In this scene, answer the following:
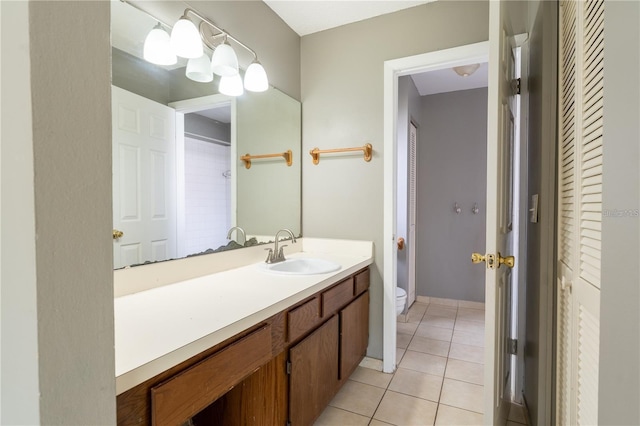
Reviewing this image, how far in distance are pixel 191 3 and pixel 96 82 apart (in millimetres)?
1359

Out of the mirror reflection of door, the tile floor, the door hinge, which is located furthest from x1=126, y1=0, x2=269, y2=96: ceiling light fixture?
the tile floor

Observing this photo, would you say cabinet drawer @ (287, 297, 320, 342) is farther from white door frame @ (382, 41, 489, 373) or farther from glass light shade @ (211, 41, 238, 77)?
glass light shade @ (211, 41, 238, 77)

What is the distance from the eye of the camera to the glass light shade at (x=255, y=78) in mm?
1856

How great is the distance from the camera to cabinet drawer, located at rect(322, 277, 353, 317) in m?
1.55

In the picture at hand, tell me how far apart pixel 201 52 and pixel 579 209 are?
1.59 meters

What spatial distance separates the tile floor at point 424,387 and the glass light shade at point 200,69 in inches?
73.0

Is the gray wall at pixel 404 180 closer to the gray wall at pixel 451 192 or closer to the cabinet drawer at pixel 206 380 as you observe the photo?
the gray wall at pixel 451 192

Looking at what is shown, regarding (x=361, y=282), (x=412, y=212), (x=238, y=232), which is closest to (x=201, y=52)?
(x=238, y=232)

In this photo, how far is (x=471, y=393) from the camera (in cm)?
189

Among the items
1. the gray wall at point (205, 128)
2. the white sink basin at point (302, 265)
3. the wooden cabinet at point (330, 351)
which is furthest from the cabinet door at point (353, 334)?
the gray wall at point (205, 128)

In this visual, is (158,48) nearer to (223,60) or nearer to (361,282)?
(223,60)

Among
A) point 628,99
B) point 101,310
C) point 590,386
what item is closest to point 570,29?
point 628,99

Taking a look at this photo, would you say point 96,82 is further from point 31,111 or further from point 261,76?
point 261,76

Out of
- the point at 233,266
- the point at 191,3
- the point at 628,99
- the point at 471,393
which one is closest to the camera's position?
the point at 628,99
